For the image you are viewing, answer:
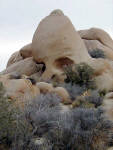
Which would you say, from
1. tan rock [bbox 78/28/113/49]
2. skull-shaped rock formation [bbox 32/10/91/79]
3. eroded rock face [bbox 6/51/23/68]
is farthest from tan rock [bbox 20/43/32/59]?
tan rock [bbox 78/28/113/49]

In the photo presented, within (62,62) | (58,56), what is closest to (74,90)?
(58,56)

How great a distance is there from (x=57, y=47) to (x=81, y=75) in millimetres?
3079

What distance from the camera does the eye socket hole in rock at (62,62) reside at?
62.4ft

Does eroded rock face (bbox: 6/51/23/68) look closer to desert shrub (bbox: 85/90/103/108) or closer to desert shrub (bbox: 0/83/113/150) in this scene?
desert shrub (bbox: 85/90/103/108)

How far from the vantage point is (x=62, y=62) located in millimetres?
19156

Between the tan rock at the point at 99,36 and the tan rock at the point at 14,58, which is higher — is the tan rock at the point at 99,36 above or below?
above

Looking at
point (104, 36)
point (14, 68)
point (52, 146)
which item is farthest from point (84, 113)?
point (104, 36)

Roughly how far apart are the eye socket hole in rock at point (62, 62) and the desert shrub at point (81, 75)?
1.67 meters

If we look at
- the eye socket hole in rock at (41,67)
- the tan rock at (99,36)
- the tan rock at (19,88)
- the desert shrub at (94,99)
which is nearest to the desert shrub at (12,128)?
the tan rock at (19,88)

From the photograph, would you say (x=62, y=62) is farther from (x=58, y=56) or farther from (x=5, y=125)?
(x=5, y=125)

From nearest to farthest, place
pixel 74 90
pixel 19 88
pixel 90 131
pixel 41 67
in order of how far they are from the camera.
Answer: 1. pixel 90 131
2. pixel 19 88
3. pixel 74 90
4. pixel 41 67

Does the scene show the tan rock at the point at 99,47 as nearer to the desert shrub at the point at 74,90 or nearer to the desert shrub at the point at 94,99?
the desert shrub at the point at 74,90

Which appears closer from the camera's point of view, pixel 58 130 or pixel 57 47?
pixel 58 130

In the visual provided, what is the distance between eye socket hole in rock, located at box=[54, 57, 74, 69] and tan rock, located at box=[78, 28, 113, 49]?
696 cm
